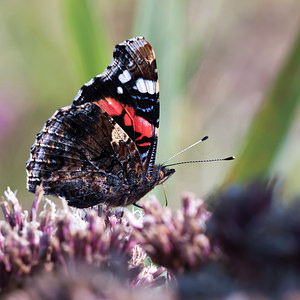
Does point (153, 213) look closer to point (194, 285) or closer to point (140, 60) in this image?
point (194, 285)

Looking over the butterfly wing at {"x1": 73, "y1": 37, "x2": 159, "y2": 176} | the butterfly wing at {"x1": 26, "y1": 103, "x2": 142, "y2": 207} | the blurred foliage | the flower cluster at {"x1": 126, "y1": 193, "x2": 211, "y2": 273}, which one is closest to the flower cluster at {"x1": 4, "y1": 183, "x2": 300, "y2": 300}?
the flower cluster at {"x1": 126, "y1": 193, "x2": 211, "y2": 273}

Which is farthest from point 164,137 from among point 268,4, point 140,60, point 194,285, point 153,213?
point 268,4

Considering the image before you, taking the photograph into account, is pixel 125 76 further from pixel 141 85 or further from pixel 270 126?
pixel 270 126

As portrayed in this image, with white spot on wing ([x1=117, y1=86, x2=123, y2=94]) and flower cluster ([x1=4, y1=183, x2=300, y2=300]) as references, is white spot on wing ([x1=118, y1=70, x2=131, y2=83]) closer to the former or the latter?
white spot on wing ([x1=117, y1=86, x2=123, y2=94])

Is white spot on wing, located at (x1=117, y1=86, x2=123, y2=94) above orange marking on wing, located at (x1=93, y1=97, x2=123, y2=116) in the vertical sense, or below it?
above

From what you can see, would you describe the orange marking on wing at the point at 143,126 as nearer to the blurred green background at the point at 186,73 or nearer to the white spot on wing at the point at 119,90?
the white spot on wing at the point at 119,90

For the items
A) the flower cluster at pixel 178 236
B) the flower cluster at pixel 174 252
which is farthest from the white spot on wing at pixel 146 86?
the flower cluster at pixel 178 236

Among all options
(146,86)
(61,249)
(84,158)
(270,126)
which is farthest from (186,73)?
(61,249)

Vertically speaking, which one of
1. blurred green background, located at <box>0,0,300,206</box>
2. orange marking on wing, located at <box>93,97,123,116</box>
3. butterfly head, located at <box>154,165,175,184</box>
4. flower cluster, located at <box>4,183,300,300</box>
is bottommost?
flower cluster, located at <box>4,183,300,300</box>
